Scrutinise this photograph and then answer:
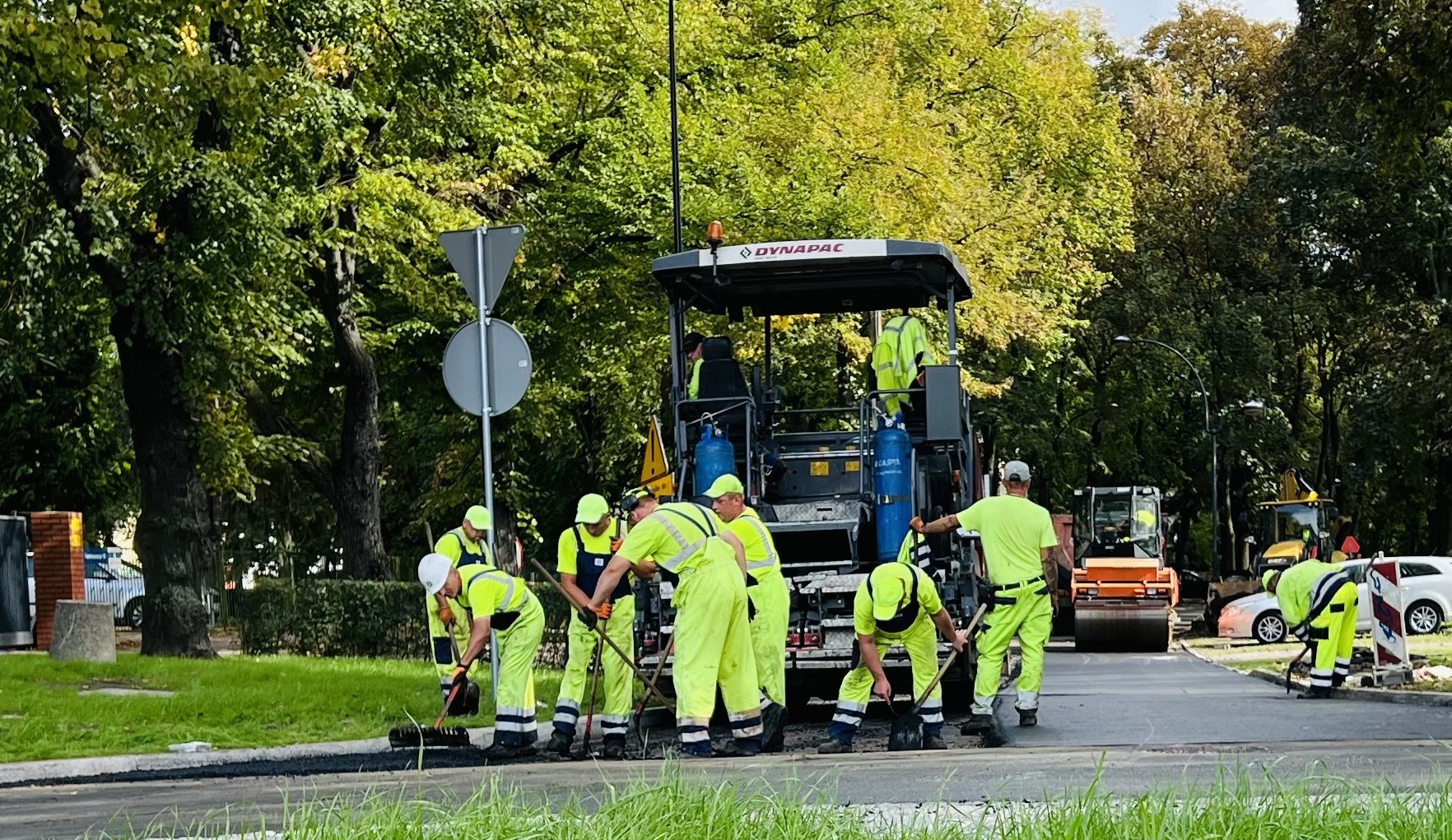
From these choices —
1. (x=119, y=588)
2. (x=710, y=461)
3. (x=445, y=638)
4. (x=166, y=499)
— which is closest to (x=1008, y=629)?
(x=710, y=461)

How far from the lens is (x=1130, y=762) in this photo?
10.0 m

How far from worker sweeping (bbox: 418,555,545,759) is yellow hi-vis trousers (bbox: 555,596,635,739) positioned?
23 cm

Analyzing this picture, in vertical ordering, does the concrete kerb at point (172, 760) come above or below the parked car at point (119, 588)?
below

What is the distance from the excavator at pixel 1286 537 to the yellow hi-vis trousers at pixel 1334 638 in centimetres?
1883

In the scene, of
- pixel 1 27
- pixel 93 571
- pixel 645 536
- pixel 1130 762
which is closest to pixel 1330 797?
pixel 1130 762

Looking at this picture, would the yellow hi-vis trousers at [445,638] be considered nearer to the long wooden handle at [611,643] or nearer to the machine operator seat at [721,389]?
the long wooden handle at [611,643]

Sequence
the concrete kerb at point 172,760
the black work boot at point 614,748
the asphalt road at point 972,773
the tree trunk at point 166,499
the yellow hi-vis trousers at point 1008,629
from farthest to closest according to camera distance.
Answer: the tree trunk at point 166,499
the yellow hi-vis trousers at point 1008,629
the black work boot at point 614,748
the concrete kerb at point 172,760
the asphalt road at point 972,773

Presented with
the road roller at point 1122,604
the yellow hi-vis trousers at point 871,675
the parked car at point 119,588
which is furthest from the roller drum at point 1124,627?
the parked car at point 119,588

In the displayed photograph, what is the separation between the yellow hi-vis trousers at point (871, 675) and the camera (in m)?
12.8

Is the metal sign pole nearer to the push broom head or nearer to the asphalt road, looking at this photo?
the push broom head

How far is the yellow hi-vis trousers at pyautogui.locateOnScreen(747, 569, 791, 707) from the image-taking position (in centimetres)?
1327

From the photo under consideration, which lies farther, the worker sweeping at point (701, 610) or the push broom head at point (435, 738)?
the push broom head at point (435, 738)

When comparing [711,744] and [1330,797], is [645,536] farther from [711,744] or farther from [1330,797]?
[1330,797]

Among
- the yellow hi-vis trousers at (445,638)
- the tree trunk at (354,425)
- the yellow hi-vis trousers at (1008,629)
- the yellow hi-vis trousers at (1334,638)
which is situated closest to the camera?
the yellow hi-vis trousers at (1008,629)
